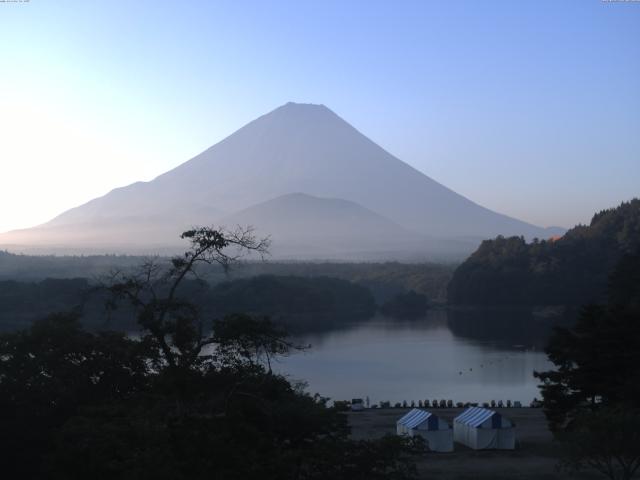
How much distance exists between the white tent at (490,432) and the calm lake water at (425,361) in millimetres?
5374

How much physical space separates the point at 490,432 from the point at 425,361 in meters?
11.5

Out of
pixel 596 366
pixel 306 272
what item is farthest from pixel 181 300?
pixel 306 272

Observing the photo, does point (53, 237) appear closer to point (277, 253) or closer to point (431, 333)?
point (277, 253)

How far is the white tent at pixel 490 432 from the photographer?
447 inches

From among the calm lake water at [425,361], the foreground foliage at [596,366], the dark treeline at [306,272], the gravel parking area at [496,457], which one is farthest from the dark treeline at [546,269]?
the foreground foliage at [596,366]

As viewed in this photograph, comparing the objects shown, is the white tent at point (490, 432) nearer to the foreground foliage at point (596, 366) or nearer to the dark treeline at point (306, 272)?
the foreground foliage at point (596, 366)

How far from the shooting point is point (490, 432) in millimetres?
11430

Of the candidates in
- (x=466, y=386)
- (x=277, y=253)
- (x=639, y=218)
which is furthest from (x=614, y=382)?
(x=277, y=253)

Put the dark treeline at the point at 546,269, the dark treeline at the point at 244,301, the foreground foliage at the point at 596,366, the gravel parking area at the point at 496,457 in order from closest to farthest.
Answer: the gravel parking area at the point at 496,457 → the foreground foliage at the point at 596,366 → the dark treeline at the point at 244,301 → the dark treeline at the point at 546,269

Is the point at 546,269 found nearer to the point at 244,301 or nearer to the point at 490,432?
the point at 244,301

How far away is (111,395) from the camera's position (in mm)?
7934

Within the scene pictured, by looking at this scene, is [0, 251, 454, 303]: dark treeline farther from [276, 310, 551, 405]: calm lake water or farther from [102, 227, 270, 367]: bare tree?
[102, 227, 270, 367]: bare tree

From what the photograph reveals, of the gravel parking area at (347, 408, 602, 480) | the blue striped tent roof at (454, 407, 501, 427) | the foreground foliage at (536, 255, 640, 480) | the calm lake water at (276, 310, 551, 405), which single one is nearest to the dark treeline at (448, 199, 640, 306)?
the calm lake water at (276, 310, 551, 405)

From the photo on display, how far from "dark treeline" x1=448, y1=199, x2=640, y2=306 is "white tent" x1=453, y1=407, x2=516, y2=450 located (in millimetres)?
27915
